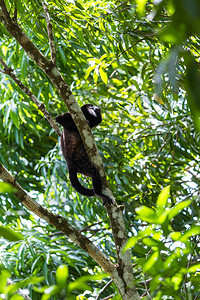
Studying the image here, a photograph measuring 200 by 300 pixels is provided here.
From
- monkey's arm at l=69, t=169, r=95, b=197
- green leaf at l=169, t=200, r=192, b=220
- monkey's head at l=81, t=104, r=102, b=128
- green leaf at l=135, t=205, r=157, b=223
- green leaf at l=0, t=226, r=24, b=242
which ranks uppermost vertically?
monkey's head at l=81, t=104, r=102, b=128

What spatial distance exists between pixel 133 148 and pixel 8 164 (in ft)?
5.93

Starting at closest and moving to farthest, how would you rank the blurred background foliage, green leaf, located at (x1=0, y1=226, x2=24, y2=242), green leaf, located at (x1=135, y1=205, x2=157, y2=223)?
1. green leaf, located at (x1=0, y1=226, x2=24, y2=242)
2. green leaf, located at (x1=135, y1=205, x2=157, y2=223)
3. the blurred background foliage

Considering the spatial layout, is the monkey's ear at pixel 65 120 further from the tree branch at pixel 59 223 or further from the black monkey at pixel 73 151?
the tree branch at pixel 59 223

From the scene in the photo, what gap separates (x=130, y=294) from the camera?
2248 mm


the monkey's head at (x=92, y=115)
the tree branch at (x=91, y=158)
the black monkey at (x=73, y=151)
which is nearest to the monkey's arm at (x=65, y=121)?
the black monkey at (x=73, y=151)

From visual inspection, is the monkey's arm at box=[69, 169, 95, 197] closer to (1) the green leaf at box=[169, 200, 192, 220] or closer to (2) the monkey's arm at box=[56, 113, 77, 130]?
(2) the monkey's arm at box=[56, 113, 77, 130]

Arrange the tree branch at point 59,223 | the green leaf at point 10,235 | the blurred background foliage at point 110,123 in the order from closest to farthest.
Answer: the green leaf at point 10,235 → the tree branch at point 59,223 → the blurred background foliage at point 110,123

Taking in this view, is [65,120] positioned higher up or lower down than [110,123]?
lower down

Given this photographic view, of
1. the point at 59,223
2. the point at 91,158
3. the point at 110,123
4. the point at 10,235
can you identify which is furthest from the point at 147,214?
the point at 110,123

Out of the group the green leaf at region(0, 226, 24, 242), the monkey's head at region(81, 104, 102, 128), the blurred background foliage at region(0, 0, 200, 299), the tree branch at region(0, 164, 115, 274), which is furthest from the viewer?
the monkey's head at region(81, 104, 102, 128)

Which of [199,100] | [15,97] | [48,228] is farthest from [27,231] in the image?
[199,100]

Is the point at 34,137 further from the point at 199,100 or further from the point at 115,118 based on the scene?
the point at 199,100

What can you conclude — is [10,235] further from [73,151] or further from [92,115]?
[92,115]

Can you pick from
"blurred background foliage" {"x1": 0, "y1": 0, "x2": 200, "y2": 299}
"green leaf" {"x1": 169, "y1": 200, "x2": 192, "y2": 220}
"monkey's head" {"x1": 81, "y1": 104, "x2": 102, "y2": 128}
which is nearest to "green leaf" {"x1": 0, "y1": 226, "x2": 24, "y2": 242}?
"green leaf" {"x1": 169, "y1": 200, "x2": 192, "y2": 220}
